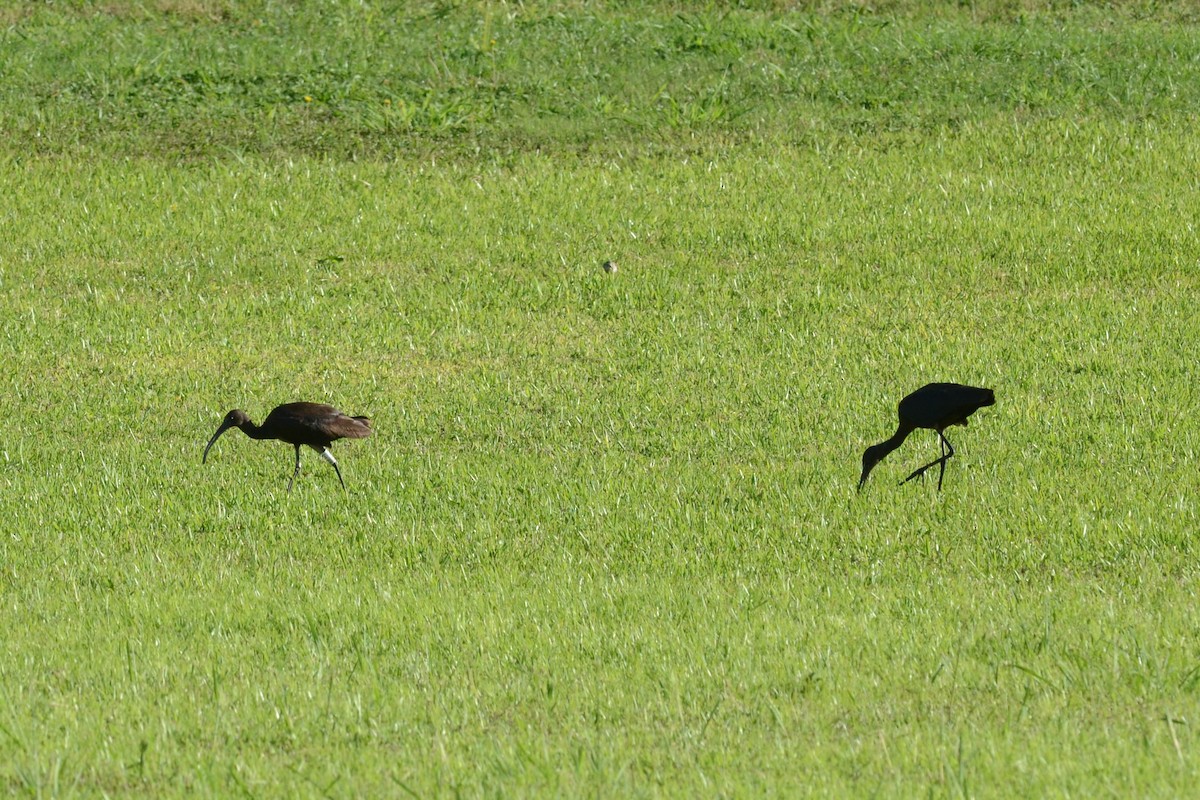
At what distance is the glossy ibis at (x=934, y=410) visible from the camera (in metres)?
8.34

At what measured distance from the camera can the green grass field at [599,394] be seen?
582cm

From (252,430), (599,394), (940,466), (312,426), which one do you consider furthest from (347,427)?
(940,466)

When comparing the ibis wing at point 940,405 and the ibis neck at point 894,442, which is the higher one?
the ibis wing at point 940,405

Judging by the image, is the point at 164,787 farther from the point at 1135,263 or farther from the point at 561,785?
the point at 1135,263

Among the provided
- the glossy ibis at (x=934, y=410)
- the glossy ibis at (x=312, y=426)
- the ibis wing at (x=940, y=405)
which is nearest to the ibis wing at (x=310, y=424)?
the glossy ibis at (x=312, y=426)

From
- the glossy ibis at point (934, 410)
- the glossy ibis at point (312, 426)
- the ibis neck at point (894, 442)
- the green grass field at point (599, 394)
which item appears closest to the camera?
the green grass field at point (599, 394)

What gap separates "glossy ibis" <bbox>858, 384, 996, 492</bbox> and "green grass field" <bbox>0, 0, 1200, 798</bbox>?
274 millimetres

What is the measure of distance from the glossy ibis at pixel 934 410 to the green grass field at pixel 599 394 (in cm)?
27

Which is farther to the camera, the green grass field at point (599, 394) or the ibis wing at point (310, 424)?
the ibis wing at point (310, 424)

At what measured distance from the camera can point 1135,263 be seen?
1421 cm

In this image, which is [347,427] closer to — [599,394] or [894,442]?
[599,394]

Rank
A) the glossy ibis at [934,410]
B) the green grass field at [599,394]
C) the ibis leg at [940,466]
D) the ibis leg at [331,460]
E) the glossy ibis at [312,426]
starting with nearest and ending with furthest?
the green grass field at [599,394]
the glossy ibis at [934,410]
the ibis leg at [940,466]
the glossy ibis at [312,426]
the ibis leg at [331,460]

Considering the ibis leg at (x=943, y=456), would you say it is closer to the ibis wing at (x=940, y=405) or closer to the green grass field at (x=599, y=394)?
the green grass field at (x=599, y=394)

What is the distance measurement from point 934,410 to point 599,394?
3.31 meters
